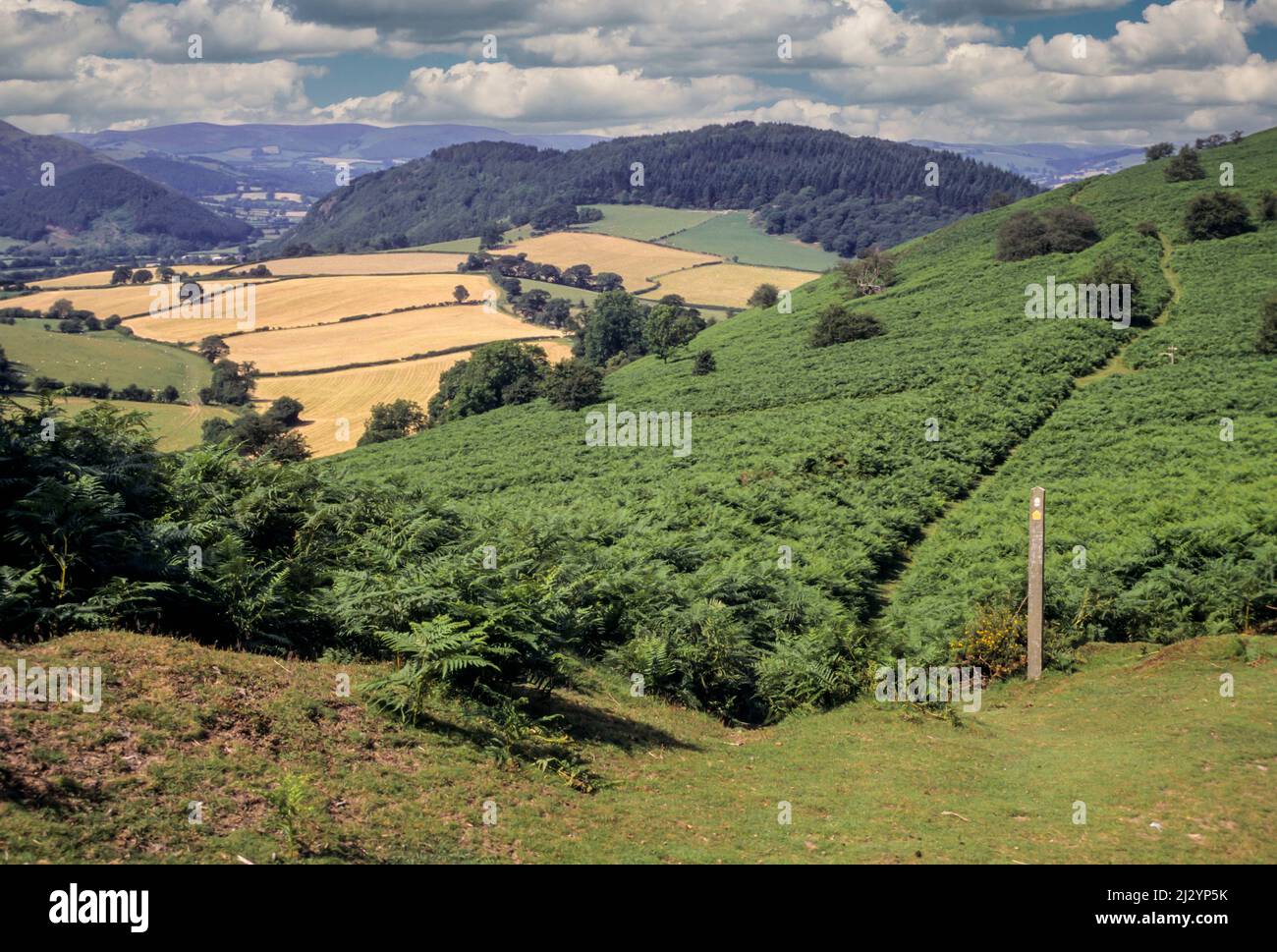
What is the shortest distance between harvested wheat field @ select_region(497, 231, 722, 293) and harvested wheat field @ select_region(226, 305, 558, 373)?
37207 mm

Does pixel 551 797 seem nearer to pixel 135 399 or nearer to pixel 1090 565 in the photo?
pixel 1090 565

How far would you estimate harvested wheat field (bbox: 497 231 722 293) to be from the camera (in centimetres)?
16850

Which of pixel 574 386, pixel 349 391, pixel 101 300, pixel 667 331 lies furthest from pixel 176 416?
pixel 101 300

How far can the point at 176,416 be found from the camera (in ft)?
264

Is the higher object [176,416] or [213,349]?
[213,349]

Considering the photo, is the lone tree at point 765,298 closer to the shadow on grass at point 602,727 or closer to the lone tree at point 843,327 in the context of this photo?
the lone tree at point 843,327

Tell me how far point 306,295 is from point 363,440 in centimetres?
7050

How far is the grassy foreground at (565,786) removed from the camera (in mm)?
8984

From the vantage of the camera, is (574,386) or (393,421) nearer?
(574,386)

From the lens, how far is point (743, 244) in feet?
645

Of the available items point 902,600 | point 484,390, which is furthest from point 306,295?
point 902,600

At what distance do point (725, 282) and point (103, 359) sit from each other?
305 feet

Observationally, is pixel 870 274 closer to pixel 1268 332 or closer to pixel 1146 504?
pixel 1268 332

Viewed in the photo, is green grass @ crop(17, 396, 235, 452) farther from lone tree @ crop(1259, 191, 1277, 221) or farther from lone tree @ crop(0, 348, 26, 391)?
lone tree @ crop(1259, 191, 1277, 221)
